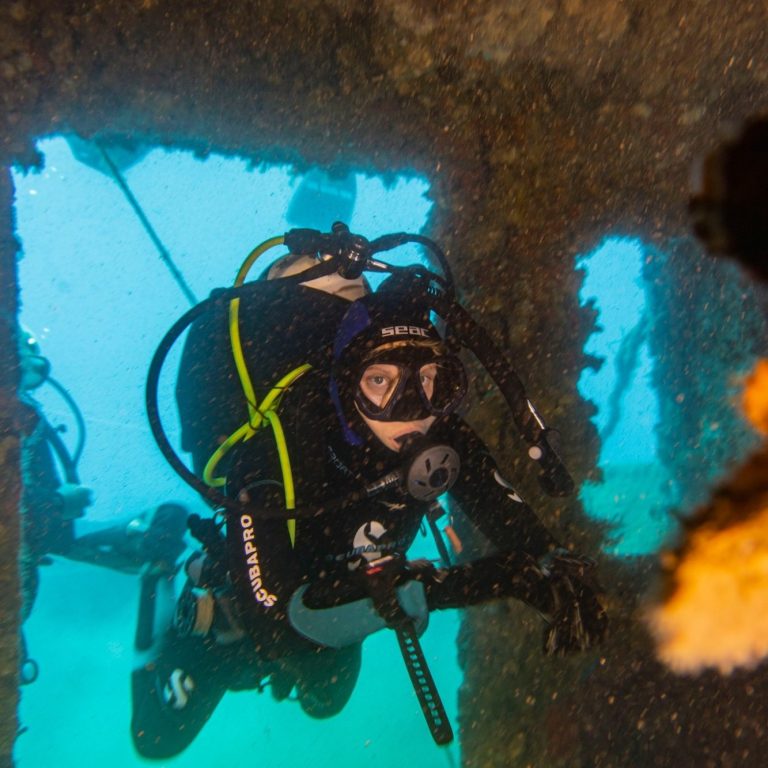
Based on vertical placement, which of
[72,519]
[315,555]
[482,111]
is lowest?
[315,555]

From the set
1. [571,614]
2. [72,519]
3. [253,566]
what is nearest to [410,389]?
[253,566]

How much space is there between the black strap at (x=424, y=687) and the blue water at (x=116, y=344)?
1.78 meters

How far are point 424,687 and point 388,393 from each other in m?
1.21

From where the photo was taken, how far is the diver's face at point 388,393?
257 cm

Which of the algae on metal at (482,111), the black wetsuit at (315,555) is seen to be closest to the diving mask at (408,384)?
the black wetsuit at (315,555)

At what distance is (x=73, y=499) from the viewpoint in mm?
3879

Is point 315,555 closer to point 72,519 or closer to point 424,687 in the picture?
point 424,687

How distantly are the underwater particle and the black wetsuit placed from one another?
44.1 inches

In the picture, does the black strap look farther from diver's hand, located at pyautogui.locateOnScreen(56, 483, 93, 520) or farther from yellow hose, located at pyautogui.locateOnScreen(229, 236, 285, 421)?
diver's hand, located at pyautogui.locateOnScreen(56, 483, 93, 520)

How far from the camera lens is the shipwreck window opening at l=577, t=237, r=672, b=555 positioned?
3.17 meters

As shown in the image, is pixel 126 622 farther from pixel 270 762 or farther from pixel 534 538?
pixel 534 538

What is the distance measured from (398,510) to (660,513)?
1460mm

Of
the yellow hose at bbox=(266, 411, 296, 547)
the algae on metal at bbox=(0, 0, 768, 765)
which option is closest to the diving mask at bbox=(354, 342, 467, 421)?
the yellow hose at bbox=(266, 411, 296, 547)

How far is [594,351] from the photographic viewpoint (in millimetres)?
3352
